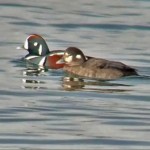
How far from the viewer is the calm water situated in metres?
12.2

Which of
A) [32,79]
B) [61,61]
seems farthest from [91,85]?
[61,61]

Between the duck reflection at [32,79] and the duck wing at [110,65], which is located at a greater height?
the duck wing at [110,65]

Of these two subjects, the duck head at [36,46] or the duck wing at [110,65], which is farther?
the duck head at [36,46]

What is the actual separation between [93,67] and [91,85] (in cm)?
121

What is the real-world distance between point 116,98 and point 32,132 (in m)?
3.33

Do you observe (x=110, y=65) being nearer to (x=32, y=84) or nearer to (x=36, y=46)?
(x=32, y=84)

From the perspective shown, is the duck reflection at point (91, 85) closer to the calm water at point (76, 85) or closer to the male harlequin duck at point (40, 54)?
the calm water at point (76, 85)

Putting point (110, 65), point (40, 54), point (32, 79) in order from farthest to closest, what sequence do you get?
point (40, 54) < point (110, 65) < point (32, 79)

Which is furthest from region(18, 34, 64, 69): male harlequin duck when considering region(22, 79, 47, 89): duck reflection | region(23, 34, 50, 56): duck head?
region(22, 79, 47, 89): duck reflection

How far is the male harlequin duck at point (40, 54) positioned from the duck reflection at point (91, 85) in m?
1.63

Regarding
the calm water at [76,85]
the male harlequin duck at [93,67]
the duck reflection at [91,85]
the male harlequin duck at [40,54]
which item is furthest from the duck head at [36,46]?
the duck reflection at [91,85]

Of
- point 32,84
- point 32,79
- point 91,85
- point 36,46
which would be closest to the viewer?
point 32,84

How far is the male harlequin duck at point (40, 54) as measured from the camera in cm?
1969

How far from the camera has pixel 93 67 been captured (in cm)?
1825
